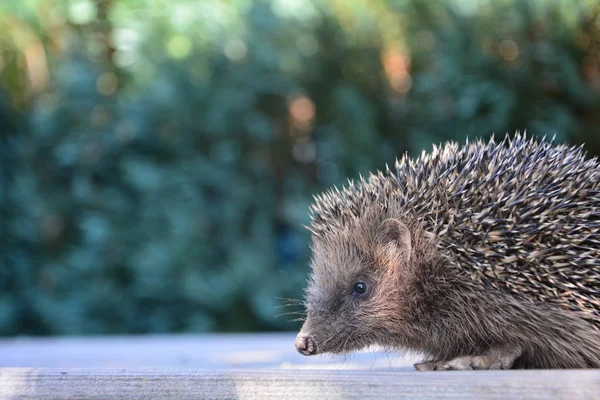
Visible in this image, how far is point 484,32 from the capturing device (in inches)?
230

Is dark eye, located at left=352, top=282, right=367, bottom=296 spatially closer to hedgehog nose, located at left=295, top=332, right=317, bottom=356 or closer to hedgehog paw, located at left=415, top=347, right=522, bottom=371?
hedgehog nose, located at left=295, top=332, right=317, bottom=356

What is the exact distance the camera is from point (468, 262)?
99.7 inches

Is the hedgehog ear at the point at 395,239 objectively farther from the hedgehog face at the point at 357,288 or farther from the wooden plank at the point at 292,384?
the wooden plank at the point at 292,384

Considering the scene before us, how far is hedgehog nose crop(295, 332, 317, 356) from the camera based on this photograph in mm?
2682

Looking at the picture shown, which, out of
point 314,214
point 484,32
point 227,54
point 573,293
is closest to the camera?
point 573,293

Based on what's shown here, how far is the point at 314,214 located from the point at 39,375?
4.51ft

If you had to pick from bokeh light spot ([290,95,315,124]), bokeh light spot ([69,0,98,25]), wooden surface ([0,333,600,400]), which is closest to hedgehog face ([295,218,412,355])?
wooden surface ([0,333,600,400])

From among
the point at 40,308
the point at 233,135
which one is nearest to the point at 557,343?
the point at 233,135

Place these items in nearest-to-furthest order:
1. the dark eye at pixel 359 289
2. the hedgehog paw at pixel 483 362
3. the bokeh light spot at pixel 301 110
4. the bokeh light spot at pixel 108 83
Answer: the hedgehog paw at pixel 483 362 < the dark eye at pixel 359 289 < the bokeh light spot at pixel 301 110 < the bokeh light spot at pixel 108 83

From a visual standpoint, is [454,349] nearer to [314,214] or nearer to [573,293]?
[573,293]

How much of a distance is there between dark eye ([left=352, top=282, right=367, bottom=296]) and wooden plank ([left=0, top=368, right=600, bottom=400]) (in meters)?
0.95

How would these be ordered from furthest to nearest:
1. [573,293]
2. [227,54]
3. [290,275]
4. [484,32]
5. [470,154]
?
[227,54] → [290,275] → [484,32] → [470,154] → [573,293]

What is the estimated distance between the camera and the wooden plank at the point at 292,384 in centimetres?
181

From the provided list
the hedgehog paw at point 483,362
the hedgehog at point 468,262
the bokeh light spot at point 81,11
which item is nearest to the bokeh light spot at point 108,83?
the bokeh light spot at point 81,11
